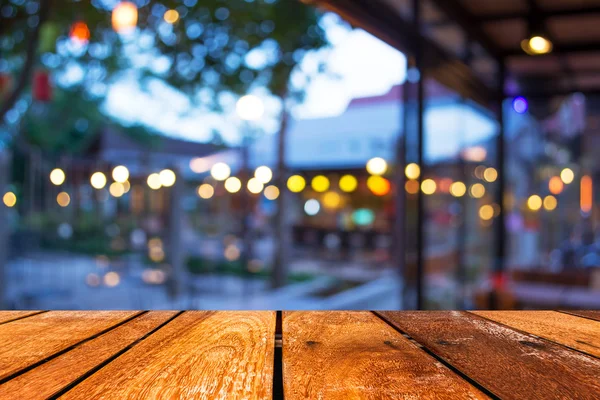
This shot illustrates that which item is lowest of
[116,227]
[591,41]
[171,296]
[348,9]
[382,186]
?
[171,296]

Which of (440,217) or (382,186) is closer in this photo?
(440,217)

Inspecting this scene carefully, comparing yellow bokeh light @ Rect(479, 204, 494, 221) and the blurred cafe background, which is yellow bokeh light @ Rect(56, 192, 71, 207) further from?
yellow bokeh light @ Rect(479, 204, 494, 221)

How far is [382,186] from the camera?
9078 mm

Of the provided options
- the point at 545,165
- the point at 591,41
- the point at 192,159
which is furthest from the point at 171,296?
the point at 545,165

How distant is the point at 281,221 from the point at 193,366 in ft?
23.0

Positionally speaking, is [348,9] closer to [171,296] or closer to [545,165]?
[171,296]

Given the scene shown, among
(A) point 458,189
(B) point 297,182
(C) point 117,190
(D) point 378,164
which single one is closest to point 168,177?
(C) point 117,190

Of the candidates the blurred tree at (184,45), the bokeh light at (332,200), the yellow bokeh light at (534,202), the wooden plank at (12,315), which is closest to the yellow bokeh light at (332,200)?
the bokeh light at (332,200)

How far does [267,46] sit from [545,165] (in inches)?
198

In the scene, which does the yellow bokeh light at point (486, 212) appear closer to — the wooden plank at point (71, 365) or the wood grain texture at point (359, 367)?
the wood grain texture at point (359, 367)

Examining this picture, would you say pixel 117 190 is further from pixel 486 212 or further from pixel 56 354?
pixel 56 354

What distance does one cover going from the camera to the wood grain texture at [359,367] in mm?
675

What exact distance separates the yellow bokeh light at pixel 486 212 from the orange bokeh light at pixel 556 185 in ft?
13.3

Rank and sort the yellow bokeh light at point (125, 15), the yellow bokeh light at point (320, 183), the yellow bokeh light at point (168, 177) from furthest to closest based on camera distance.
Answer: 1. the yellow bokeh light at point (320, 183)
2. the yellow bokeh light at point (168, 177)
3. the yellow bokeh light at point (125, 15)
